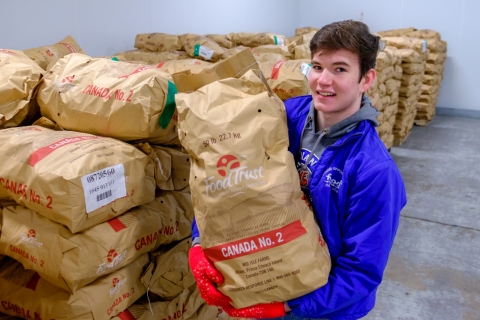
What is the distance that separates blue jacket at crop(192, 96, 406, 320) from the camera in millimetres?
1062

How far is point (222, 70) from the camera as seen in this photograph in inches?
56.9

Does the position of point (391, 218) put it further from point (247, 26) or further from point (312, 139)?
point (247, 26)

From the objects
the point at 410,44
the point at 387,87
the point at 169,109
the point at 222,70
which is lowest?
the point at 387,87

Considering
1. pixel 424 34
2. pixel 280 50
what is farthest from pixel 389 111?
pixel 424 34

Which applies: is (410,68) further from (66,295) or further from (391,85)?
(66,295)

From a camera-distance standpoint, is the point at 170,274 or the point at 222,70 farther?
the point at 170,274

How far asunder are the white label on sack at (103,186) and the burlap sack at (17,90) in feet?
1.77

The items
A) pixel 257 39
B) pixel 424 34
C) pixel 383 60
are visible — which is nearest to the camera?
pixel 257 39

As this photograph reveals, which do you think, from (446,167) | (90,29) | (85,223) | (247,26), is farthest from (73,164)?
(247,26)

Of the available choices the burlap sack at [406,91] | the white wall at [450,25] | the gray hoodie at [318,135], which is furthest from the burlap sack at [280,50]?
the white wall at [450,25]

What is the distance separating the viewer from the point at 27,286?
1.46m

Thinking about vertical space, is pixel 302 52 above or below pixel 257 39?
above

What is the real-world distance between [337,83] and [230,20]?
4747 mm

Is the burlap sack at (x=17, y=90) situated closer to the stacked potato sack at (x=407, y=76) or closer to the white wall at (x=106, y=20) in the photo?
the white wall at (x=106, y=20)
